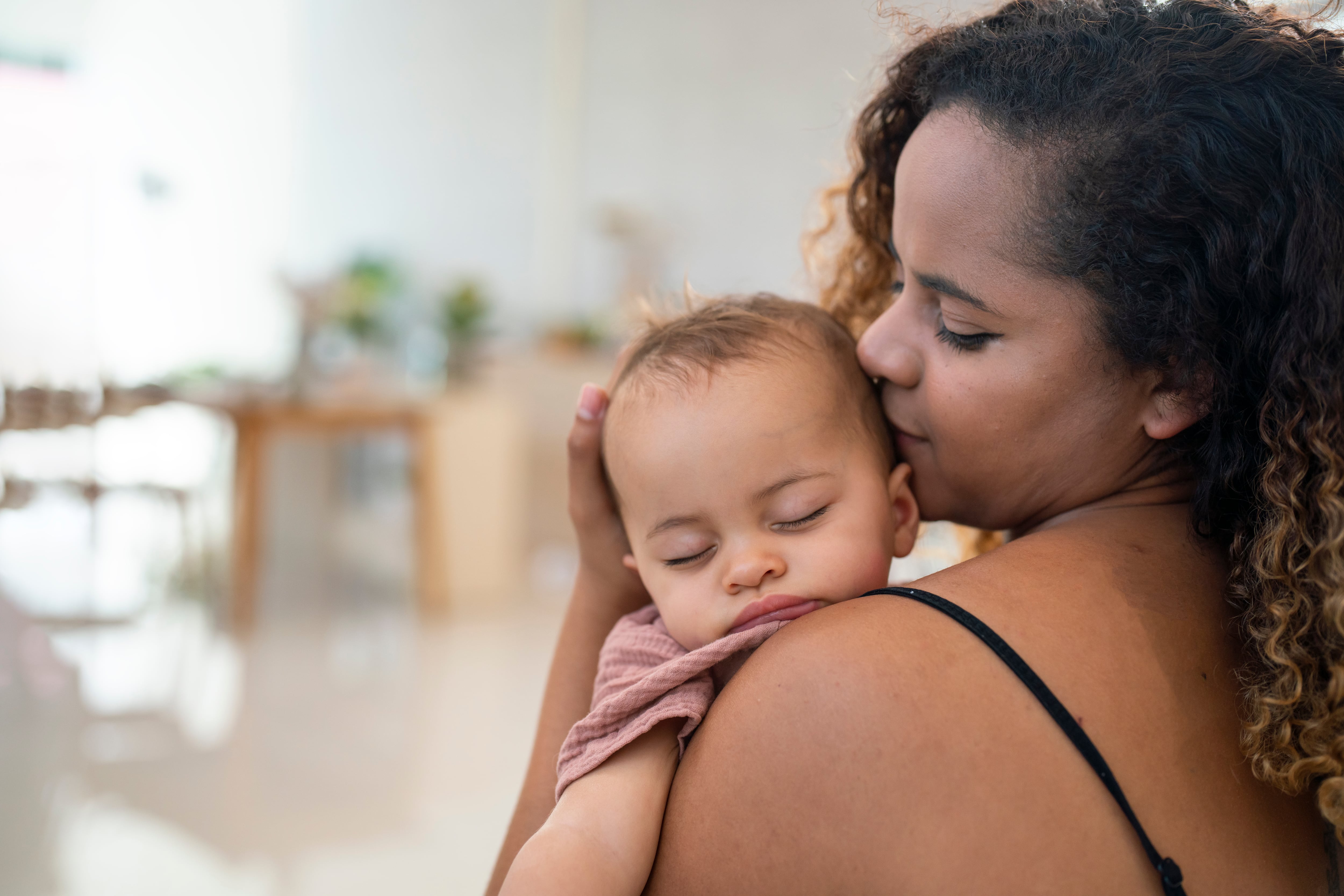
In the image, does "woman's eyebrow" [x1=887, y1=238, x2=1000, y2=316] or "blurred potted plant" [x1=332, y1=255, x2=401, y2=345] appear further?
"blurred potted plant" [x1=332, y1=255, x2=401, y2=345]

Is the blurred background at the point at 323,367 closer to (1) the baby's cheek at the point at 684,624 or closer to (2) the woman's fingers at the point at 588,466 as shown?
(2) the woman's fingers at the point at 588,466

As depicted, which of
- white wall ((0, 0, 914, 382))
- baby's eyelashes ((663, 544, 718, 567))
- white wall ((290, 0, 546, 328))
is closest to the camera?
baby's eyelashes ((663, 544, 718, 567))

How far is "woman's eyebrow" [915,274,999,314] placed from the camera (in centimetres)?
94

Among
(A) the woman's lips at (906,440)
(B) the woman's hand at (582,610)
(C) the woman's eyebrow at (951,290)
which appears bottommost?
(B) the woman's hand at (582,610)

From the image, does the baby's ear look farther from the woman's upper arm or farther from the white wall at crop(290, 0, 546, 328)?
the white wall at crop(290, 0, 546, 328)

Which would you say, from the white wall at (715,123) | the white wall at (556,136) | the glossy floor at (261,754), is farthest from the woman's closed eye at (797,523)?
the white wall at (556,136)

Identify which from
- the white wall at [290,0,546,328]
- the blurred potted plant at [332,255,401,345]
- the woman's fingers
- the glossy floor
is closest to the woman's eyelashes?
the woman's fingers

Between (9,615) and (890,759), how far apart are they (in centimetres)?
485

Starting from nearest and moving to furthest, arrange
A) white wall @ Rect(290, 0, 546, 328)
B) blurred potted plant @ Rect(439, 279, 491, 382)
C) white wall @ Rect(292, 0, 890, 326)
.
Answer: blurred potted plant @ Rect(439, 279, 491, 382)
white wall @ Rect(292, 0, 890, 326)
white wall @ Rect(290, 0, 546, 328)

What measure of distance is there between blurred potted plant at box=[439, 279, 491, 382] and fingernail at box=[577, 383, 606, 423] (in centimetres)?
463

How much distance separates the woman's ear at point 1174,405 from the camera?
3.07ft

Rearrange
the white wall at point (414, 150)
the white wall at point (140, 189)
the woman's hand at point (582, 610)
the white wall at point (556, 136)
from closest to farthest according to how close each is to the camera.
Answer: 1. the woman's hand at point (582, 610)
2. the white wall at point (140, 189)
3. the white wall at point (414, 150)
4. the white wall at point (556, 136)

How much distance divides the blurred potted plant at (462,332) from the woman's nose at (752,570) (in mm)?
4874

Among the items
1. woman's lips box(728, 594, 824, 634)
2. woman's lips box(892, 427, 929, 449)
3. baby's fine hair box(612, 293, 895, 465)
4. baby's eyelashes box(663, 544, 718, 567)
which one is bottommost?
woman's lips box(728, 594, 824, 634)
